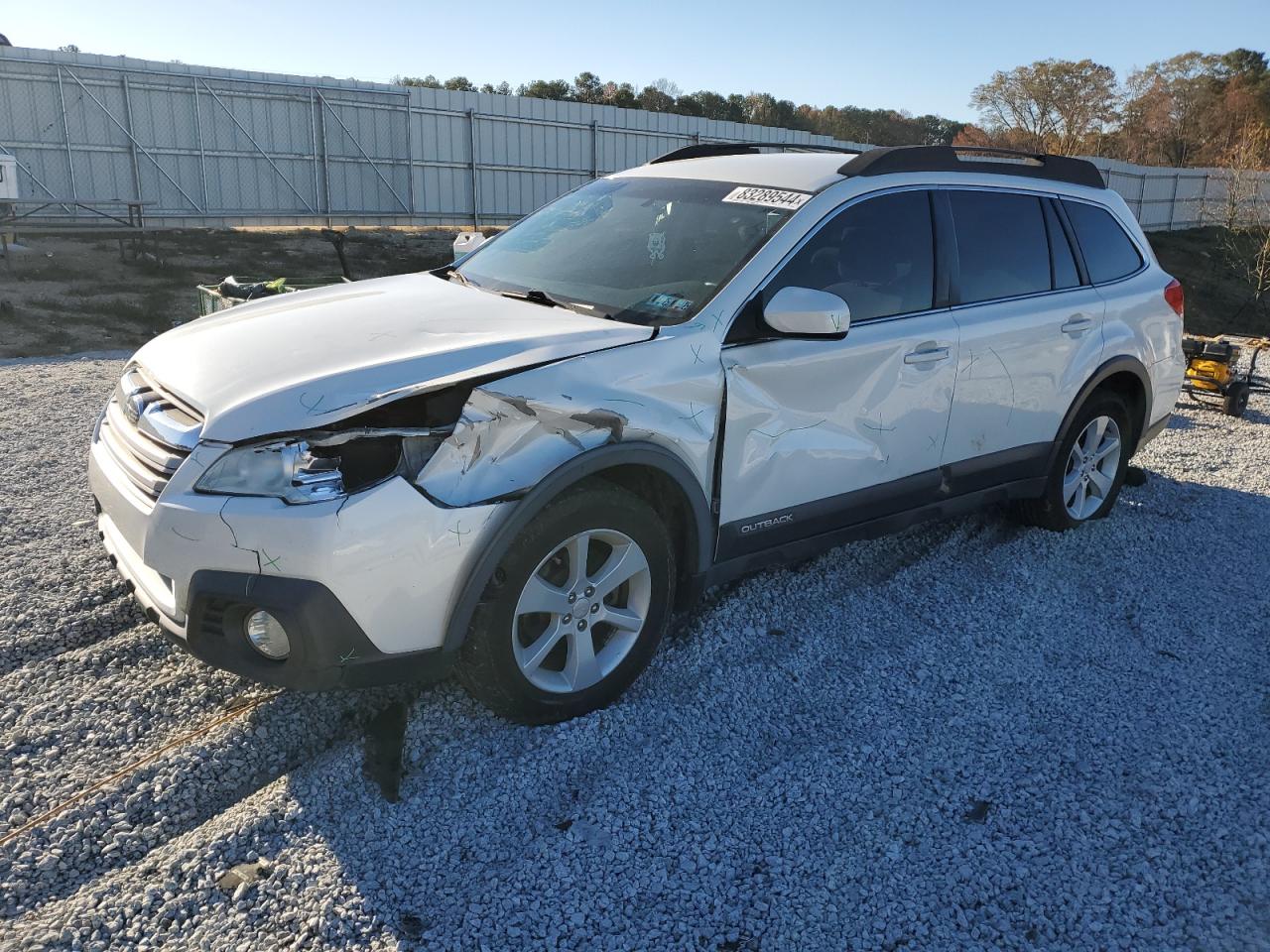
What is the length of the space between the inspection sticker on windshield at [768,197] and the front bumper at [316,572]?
176 centimetres

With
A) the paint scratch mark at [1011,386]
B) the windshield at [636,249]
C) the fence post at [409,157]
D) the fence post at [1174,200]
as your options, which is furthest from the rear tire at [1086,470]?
the fence post at [1174,200]

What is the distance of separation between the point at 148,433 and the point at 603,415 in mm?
1409

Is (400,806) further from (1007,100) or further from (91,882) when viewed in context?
(1007,100)

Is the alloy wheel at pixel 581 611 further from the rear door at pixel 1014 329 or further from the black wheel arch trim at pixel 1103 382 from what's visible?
the black wheel arch trim at pixel 1103 382

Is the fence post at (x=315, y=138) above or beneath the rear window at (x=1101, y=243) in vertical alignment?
above

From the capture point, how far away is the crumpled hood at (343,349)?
2758 mm

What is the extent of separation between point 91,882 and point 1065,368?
14.6ft

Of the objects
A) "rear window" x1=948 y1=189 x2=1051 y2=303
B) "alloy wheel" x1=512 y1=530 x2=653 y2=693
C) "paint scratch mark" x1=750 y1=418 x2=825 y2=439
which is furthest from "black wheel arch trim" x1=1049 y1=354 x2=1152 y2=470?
"alloy wheel" x1=512 y1=530 x2=653 y2=693

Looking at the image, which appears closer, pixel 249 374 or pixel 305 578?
pixel 305 578

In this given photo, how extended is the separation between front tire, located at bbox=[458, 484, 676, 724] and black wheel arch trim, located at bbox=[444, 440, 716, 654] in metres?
0.06

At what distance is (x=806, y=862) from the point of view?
267 centimetres

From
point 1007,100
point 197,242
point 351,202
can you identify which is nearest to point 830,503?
point 197,242

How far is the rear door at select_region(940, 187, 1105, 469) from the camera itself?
14.1 ft

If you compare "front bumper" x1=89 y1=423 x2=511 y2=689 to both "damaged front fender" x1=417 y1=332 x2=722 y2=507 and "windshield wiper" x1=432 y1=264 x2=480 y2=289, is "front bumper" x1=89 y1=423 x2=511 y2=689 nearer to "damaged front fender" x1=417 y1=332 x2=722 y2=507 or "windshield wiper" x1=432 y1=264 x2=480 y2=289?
"damaged front fender" x1=417 y1=332 x2=722 y2=507
